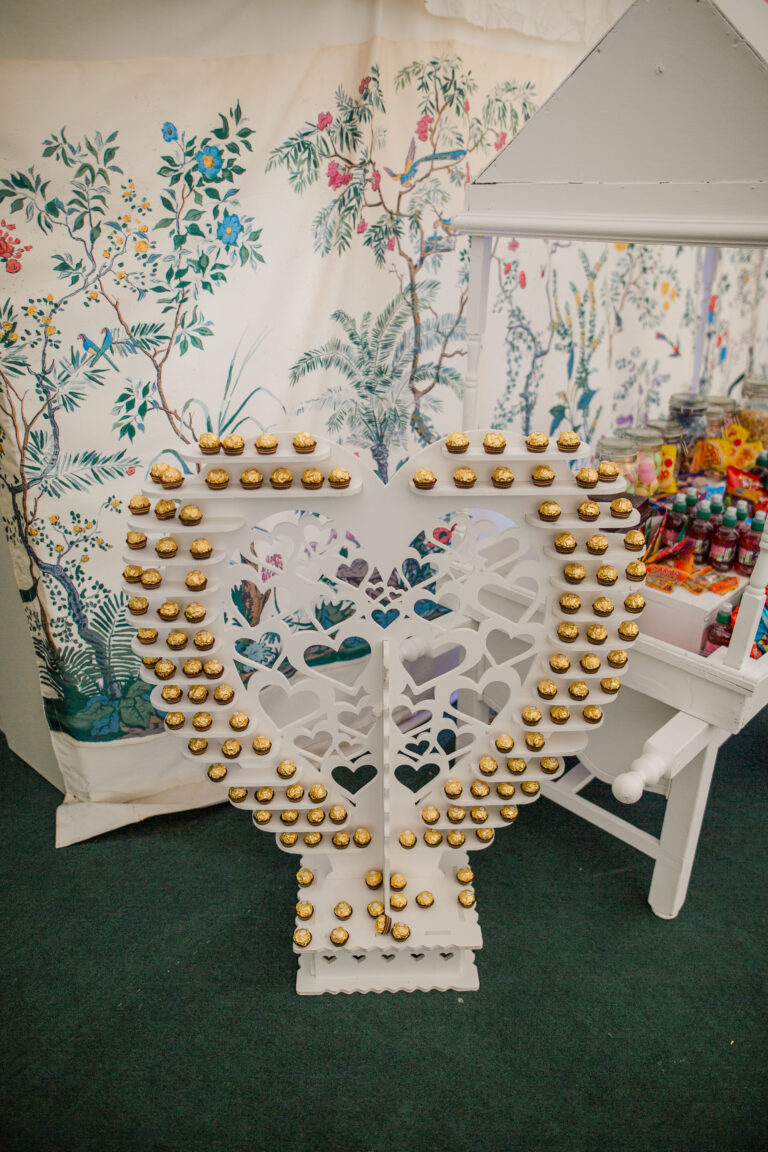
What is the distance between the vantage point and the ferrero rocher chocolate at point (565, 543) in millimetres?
1107

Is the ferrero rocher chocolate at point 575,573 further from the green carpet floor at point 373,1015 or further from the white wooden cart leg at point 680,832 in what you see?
the green carpet floor at point 373,1015

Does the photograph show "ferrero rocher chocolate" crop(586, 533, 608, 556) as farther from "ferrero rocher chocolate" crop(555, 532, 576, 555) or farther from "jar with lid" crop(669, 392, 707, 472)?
"jar with lid" crop(669, 392, 707, 472)

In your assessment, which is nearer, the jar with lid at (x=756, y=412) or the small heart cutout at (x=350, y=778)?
the small heart cutout at (x=350, y=778)

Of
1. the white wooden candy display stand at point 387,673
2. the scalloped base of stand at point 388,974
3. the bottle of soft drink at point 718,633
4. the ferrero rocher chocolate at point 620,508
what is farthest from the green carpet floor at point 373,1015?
the ferrero rocher chocolate at point 620,508

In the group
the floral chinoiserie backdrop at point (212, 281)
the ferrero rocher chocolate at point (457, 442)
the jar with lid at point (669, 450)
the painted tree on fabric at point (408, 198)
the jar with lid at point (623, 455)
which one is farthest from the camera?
the jar with lid at point (669, 450)

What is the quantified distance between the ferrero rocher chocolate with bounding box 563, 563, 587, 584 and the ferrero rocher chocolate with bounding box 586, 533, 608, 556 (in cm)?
3

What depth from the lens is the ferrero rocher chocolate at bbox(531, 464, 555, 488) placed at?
42.3 inches

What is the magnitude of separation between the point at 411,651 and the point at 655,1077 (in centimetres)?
89

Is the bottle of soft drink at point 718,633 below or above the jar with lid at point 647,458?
below

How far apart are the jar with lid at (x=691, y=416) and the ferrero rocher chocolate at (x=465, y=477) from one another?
4.02 ft

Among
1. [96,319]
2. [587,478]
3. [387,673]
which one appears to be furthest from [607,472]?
[96,319]

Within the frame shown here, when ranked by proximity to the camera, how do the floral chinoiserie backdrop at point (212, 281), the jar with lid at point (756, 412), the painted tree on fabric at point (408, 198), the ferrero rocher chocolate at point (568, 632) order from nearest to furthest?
the ferrero rocher chocolate at point (568, 632), the floral chinoiserie backdrop at point (212, 281), the painted tree on fabric at point (408, 198), the jar with lid at point (756, 412)

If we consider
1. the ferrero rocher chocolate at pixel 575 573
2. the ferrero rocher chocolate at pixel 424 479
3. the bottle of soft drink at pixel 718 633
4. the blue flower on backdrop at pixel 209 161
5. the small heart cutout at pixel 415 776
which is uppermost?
the blue flower on backdrop at pixel 209 161

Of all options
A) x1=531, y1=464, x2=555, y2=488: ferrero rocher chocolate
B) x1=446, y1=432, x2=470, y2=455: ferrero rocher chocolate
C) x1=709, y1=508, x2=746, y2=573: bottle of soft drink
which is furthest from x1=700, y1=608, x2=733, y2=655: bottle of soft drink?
x1=446, y1=432, x2=470, y2=455: ferrero rocher chocolate
